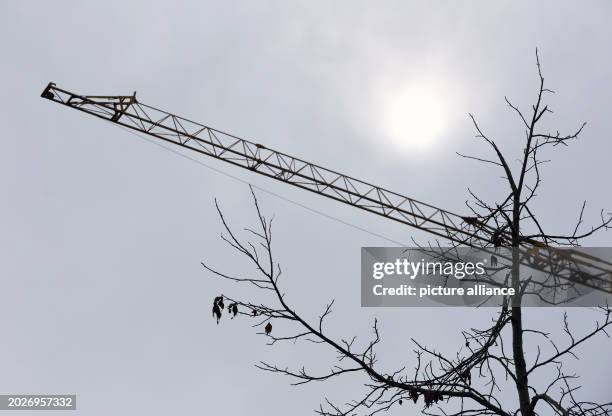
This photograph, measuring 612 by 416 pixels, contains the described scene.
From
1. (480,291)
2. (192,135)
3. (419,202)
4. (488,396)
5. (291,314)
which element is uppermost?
(192,135)

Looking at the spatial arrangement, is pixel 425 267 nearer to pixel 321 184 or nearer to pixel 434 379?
pixel 434 379

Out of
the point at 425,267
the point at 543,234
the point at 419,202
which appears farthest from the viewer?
the point at 419,202

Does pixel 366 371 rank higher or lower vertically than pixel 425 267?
lower

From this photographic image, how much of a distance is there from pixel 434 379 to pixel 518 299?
1154mm

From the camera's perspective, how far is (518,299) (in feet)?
26.2

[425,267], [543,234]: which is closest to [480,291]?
[425,267]

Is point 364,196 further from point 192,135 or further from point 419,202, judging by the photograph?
point 192,135

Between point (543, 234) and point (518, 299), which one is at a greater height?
point (543, 234)

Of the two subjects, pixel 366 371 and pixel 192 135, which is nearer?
pixel 366 371

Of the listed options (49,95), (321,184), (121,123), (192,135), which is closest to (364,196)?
(321,184)

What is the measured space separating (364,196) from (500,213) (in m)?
45.0

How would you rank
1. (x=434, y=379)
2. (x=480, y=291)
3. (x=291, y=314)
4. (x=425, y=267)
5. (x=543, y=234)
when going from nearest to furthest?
(x=291, y=314) → (x=434, y=379) → (x=543, y=234) → (x=425, y=267) → (x=480, y=291)

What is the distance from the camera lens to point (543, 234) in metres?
8.34

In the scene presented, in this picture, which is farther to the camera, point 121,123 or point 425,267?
point 121,123
